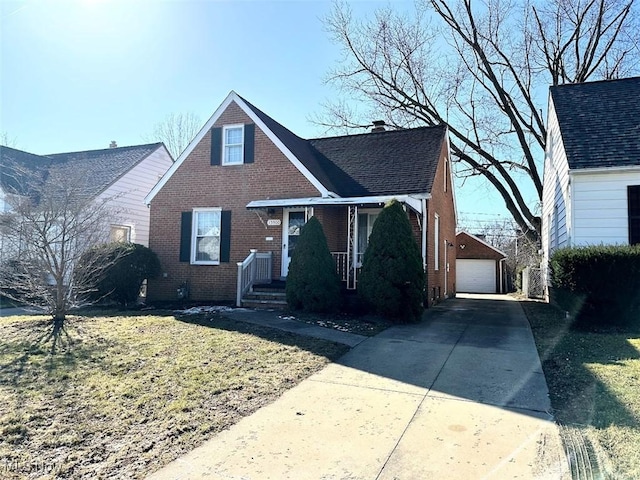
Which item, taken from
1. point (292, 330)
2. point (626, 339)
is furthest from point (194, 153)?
point (626, 339)

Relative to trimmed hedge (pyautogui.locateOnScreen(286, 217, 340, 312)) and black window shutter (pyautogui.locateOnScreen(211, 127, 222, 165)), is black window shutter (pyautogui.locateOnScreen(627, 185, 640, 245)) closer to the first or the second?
trimmed hedge (pyautogui.locateOnScreen(286, 217, 340, 312))

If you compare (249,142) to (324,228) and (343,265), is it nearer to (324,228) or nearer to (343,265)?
(324,228)

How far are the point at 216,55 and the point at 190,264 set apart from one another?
259 inches

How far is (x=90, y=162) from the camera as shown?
2052 cm

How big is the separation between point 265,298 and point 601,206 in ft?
29.0

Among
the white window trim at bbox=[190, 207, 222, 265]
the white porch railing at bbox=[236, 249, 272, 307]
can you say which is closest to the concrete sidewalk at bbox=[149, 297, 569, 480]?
the white porch railing at bbox=[236, 249, 272, 307]

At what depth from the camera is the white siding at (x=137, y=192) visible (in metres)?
18.3

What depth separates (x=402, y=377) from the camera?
5719mm

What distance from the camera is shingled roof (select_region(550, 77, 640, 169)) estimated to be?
419 inches

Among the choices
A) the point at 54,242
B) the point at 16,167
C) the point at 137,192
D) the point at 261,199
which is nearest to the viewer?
the point at 54,242

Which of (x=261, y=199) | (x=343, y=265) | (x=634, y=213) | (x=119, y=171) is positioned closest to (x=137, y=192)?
(x=119, y=171)

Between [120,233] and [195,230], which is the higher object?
[120,233]

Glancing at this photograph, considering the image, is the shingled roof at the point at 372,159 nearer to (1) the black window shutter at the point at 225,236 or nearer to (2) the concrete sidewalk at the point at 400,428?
(1) the black window shutter at the point at 225,236

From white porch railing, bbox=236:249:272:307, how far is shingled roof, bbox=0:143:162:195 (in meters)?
8.33
